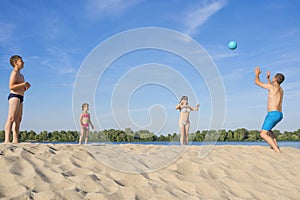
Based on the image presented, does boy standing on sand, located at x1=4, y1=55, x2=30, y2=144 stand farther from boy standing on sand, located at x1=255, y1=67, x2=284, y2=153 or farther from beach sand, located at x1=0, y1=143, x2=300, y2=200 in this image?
boy standing on sand, located at x1=255, y1=67, x2=284, y2=153

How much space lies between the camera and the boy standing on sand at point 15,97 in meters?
5.89

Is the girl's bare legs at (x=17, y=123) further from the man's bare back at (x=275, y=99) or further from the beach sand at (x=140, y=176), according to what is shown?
the man's bare back at (x=275, y=99)

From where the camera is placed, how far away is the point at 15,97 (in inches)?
235

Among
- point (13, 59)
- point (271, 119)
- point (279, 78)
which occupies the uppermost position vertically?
point (13, 59)

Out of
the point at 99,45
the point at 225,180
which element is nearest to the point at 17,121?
the point at 99,45

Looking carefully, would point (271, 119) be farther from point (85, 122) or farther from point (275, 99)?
point (85, 122)

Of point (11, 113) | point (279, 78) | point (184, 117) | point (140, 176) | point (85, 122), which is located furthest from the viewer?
point (85, 122)

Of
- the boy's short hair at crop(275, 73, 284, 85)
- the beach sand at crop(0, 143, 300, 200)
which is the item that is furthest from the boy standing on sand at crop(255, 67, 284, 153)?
the beach sand at crop(0, 143, 300, 200)

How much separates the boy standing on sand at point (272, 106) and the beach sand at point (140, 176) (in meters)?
1.59

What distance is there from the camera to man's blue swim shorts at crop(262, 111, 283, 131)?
6.91 meters

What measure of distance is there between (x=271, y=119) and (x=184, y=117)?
256cm

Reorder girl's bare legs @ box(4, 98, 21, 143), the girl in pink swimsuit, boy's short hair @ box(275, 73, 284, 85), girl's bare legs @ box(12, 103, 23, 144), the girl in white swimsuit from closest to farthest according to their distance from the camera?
girl's bare legs @ box(4, 98, 21, 143) < girl's bare legs @ box(12, 103, 23, 144) < boy's short hair @ box(275, 73, 284, 85) < the girl in white swimsuit < the girl in pink swimsuit

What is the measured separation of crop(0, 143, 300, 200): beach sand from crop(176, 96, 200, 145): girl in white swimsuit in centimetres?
307

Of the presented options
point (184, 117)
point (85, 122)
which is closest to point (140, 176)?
point (184, 117)
